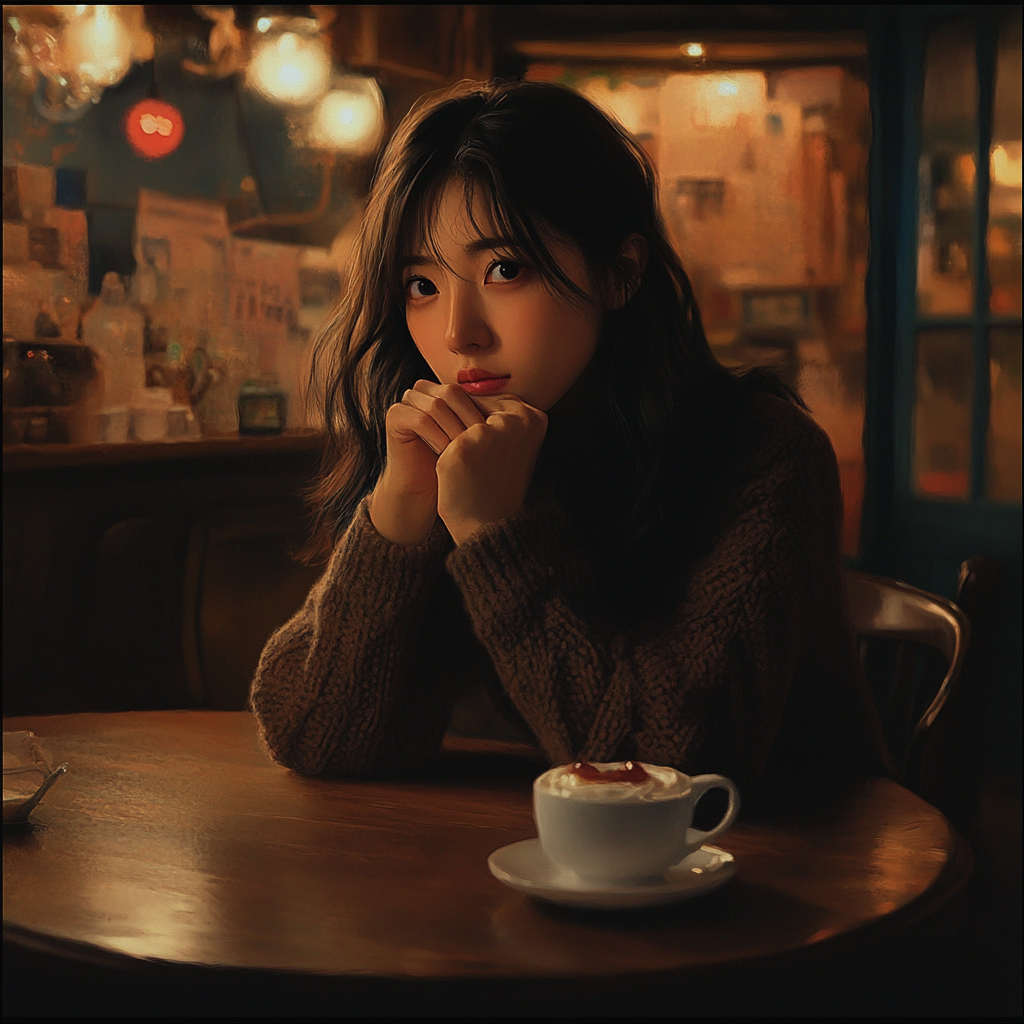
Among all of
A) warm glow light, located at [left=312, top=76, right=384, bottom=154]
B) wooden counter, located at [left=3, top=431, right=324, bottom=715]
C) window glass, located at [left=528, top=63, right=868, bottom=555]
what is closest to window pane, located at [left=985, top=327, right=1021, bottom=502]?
window glass, located at [left=528, top=63, right=868, bottom=555]

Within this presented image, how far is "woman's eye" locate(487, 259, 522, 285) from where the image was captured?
107cm

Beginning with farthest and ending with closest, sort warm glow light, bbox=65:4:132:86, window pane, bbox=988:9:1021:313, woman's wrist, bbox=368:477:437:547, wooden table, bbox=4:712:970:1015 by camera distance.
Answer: window pane, bbox=988:9:1021:313 < warm glow light, bbox=65:4:132:86 < woman's wrist, bbox=368:477:437:547 < wooden table, bbox=4:712:970:1015

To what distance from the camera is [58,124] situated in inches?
69.6

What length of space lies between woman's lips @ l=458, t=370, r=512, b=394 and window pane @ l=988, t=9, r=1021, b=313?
1849mm

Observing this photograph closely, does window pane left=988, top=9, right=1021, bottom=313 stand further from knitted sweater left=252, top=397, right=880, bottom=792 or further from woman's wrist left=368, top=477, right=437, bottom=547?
woman's wrist left=368, top=477, right=437, bottom=547

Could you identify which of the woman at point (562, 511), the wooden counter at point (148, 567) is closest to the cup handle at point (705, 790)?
the woman at point (562, 511)

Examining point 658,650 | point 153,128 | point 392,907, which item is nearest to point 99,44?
point 153,128

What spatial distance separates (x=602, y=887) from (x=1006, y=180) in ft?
7.51

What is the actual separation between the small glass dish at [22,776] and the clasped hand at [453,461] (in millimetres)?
348

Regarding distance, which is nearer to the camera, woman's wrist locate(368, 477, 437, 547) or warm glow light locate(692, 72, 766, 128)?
woman's wrist locate(368, 477, 437, 547)

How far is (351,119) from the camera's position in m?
2.27

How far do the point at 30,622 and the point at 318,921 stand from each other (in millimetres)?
1294

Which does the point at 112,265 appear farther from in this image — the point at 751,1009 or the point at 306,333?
the point at 751,1009

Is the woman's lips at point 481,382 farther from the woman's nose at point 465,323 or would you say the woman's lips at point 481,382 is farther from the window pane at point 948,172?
the window pane at point 948,172
